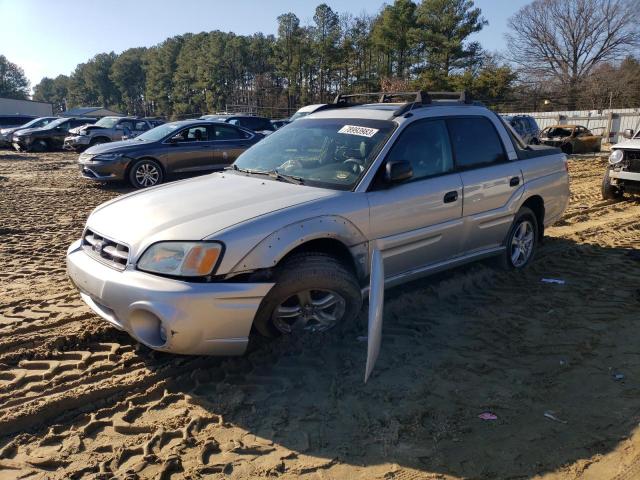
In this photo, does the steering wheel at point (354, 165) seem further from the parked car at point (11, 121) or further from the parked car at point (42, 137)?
the parked car at point (11, 121)

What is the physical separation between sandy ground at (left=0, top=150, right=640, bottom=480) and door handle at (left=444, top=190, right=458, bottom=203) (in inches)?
35.4

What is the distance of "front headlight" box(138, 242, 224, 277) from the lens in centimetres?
312

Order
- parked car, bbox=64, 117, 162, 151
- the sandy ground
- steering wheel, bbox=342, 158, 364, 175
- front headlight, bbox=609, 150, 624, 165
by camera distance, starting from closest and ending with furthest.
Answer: the sandy ground, steering wheel, bbox=342, 158, 364, 175, front headlight, bbox=609, 150, 624, 165, parked car, bbox=64, 117, 162, 151

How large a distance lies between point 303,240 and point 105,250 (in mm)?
1335

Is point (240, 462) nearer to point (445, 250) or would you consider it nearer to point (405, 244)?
point (405, 244)

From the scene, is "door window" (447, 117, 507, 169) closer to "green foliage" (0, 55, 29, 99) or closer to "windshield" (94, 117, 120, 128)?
"windshield" (94, 117, 120, 128)

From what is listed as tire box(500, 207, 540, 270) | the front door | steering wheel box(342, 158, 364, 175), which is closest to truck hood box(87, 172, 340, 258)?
steering wheel box(342, 158, 364, 175)

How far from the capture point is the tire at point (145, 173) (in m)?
11.0

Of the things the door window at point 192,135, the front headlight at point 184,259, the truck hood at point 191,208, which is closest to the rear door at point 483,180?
the truck hood at point 191,208

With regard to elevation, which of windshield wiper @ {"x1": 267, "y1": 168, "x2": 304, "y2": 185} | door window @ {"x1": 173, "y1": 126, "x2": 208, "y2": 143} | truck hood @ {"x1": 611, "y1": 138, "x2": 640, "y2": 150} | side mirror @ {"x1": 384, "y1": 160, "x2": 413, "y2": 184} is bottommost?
windshield wiper @ {"x1": 267, "y1": 168, "x2": 304, "y2": 185}

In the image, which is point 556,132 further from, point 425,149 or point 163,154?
point 425,149

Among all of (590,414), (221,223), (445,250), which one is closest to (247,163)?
(221,223)

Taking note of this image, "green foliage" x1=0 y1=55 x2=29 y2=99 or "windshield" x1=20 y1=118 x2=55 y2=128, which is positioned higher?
"green foliage" x1=0 y1=55 x2=29 y2=99

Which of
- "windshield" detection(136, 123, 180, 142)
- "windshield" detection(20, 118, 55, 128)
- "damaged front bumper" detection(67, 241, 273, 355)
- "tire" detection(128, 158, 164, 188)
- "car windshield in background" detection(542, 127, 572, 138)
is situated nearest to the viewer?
"damaged front bumper" detection(67, 241, 273, 355)
